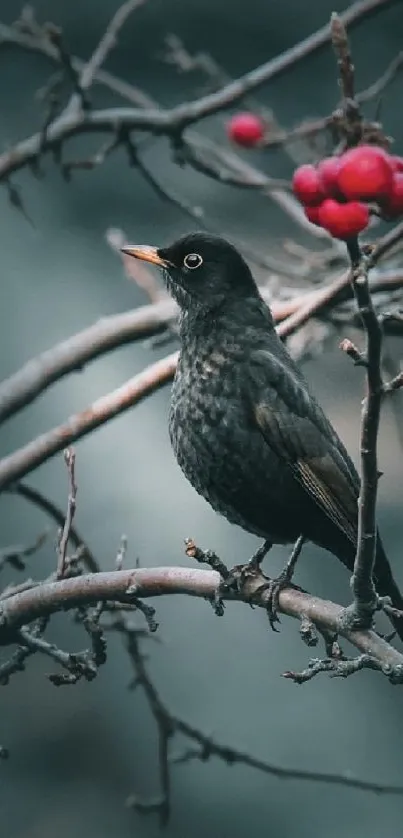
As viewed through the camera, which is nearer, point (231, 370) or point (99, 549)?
point (231, 370)

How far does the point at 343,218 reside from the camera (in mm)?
951

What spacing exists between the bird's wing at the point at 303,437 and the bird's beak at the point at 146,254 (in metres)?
0.21

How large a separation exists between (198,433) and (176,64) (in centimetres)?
102

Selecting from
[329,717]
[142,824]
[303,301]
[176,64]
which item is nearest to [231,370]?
[303,301]

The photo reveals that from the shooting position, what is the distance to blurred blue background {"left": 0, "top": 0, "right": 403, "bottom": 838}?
68.2 inches

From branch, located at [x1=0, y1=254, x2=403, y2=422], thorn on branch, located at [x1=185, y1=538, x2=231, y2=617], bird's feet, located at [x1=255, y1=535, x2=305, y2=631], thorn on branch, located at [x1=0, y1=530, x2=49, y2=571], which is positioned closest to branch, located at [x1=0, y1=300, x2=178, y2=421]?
branch, located at [x1=0, y1=254, x2=403, y2=422]

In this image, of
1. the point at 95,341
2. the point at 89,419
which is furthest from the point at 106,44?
the point at 89,419

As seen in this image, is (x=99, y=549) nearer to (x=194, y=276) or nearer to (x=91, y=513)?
(x=91, y=513)

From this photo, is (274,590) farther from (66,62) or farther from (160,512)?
(66,62)

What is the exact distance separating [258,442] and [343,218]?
2.21 ft

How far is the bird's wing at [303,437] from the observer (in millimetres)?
1543

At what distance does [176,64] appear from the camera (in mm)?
2266

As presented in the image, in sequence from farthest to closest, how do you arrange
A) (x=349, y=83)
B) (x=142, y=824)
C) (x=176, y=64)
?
1. (x=176, y=64)
2. (x=142, y=824)
3. (x=349, y=83)

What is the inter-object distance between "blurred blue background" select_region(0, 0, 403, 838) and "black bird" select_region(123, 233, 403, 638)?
0.22 meters
